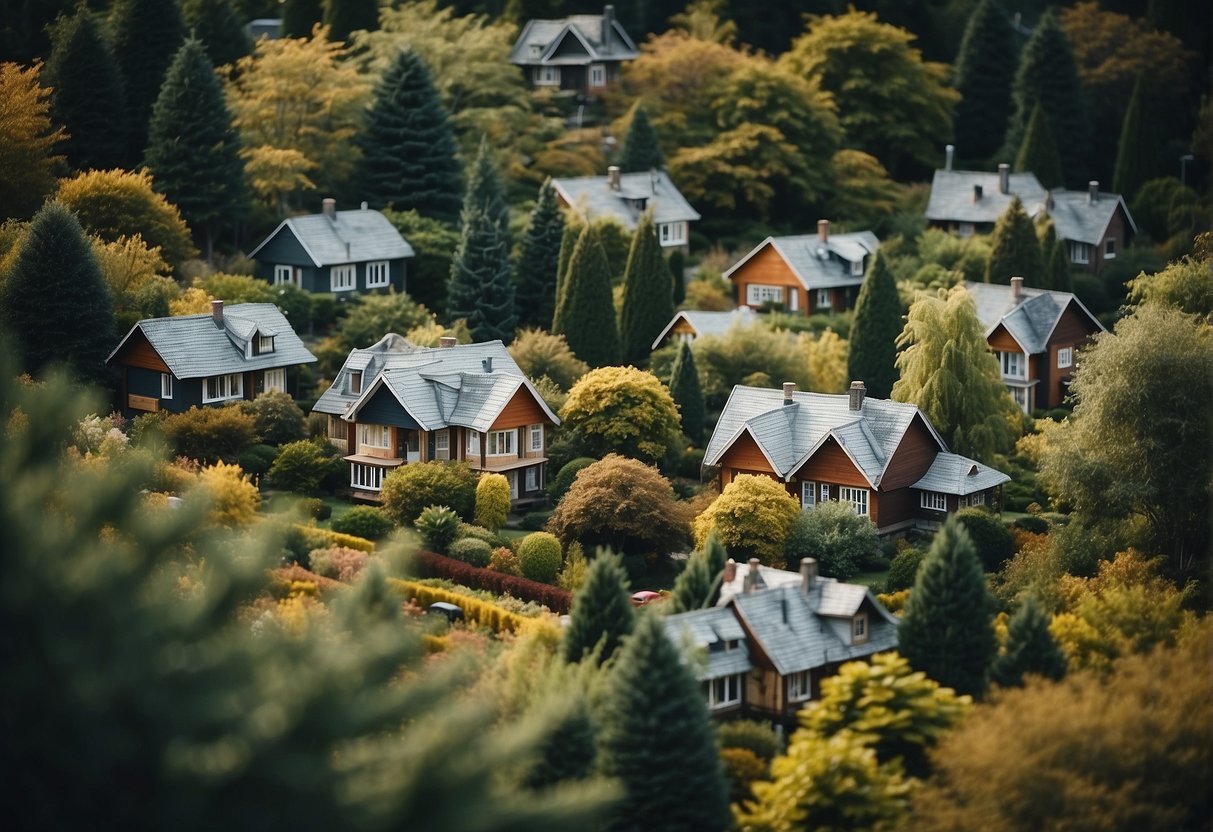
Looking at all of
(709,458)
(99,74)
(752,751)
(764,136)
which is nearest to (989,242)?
(764,136)

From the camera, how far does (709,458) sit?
62.2 metres

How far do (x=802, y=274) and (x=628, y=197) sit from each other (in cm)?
986

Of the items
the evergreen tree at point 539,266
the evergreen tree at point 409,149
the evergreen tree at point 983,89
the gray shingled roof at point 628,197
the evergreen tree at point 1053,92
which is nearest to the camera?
the evergreen tree at point 539,266

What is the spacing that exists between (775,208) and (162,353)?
40309mm

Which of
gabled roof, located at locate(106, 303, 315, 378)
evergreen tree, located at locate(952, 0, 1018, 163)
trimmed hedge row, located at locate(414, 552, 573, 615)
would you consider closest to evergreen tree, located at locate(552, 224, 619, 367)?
gabled roof, located at locate(106, 303, 315, 378)

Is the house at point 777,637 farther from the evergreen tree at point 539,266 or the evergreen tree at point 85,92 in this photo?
the evergreen tree at point 85,92

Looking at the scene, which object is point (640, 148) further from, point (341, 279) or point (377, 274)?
point (341, 279)

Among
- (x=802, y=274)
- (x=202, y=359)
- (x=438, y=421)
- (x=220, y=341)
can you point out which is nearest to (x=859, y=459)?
(x=438, y=421)

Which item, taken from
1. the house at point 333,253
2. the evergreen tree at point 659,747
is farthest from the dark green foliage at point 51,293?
the evergreen tree at point 659,747

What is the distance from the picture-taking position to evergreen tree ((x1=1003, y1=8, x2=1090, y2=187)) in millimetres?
102369

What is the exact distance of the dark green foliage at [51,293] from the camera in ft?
210

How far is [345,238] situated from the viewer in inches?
3071

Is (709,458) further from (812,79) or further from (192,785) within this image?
(812,79)

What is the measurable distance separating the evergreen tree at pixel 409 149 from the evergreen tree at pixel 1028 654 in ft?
149
